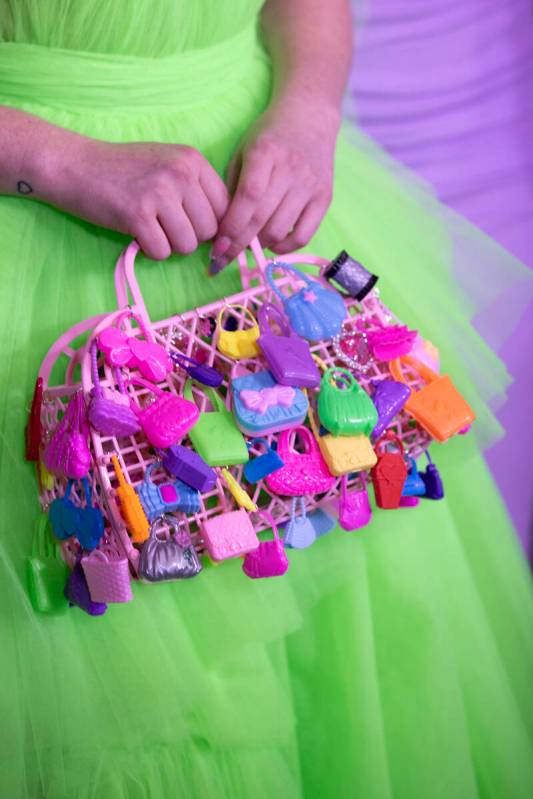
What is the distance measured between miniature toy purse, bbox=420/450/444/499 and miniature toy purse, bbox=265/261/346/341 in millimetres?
Result: 148

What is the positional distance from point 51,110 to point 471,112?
676mm

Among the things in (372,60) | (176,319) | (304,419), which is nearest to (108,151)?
(176,319)

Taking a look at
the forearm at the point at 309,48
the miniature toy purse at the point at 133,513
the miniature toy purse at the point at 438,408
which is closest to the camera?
the miniature toy purse at the point at 133,513

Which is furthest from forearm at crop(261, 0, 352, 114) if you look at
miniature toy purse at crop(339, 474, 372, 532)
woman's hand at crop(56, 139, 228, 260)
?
miniature toy purse at crop(339, 474, 372, 532)

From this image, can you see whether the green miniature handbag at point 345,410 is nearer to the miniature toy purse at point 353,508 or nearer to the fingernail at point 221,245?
the miniature toy purse at point 353,508

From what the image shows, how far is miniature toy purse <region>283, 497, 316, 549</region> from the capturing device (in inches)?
25.5

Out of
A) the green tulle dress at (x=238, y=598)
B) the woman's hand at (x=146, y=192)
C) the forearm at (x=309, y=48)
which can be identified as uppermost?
the forearm at (x=309, y=48)

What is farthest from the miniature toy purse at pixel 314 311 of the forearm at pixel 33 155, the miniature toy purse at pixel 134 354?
the forearm at pixel 33 155

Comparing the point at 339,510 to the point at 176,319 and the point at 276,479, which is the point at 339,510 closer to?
the point at 276,479

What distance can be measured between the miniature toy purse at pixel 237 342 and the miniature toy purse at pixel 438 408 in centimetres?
Answer: 13

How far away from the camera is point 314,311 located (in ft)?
2.19

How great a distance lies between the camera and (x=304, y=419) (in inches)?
25.3

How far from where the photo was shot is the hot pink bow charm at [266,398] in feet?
2.02

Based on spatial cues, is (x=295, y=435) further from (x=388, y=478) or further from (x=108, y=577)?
(x=108, y=577)
